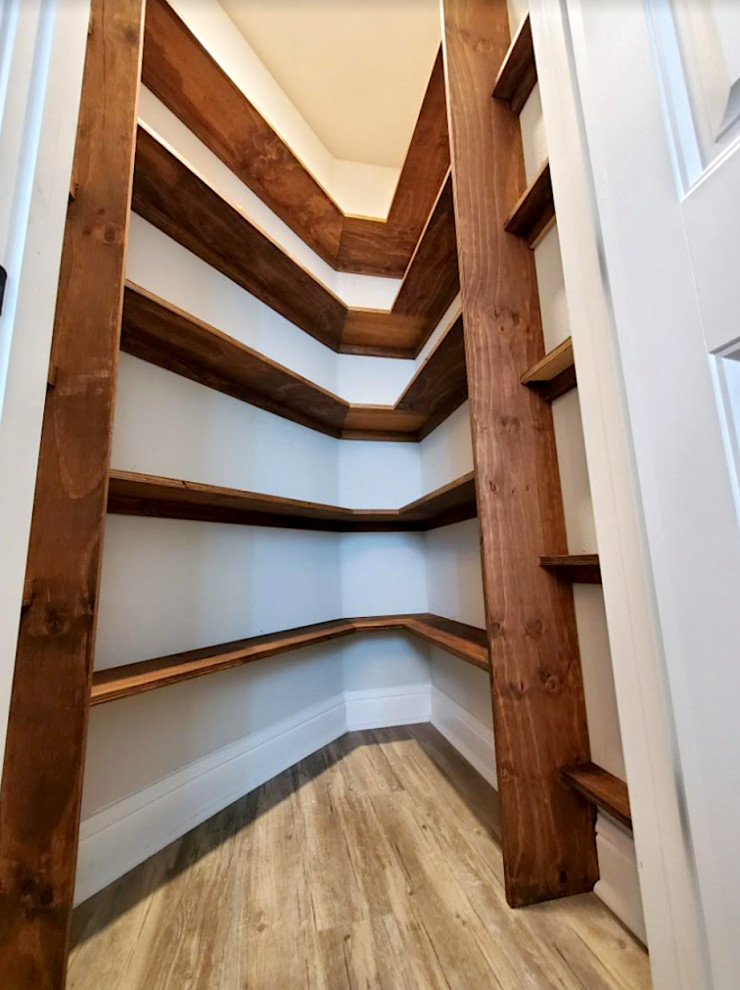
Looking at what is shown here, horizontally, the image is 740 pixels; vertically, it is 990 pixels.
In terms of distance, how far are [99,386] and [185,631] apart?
0.79 metres

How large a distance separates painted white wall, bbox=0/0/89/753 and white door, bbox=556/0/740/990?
66cm

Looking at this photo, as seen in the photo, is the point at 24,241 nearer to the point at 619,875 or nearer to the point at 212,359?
the point at 212,359

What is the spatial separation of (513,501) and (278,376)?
0.92 m

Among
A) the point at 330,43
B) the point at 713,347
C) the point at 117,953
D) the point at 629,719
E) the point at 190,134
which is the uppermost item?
the point at 330,43

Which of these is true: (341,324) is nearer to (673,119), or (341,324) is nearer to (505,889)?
(673,119)

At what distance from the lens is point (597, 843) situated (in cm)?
95

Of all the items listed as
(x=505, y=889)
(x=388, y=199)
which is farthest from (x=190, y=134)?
(x=505, y=889)

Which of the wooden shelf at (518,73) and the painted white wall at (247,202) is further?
the painted white wall at (247,202)

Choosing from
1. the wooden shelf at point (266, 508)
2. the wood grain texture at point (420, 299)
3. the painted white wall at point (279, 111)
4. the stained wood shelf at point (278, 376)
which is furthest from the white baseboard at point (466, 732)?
the painted white wall at point (279, 111)

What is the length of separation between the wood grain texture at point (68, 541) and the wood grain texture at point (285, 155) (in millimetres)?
367

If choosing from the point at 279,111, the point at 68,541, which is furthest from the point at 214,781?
the point at 279,111

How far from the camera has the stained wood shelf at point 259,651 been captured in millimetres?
947

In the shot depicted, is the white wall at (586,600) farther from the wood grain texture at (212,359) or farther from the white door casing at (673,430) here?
the wood grain texture at (212,359)

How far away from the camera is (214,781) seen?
1279 mm
